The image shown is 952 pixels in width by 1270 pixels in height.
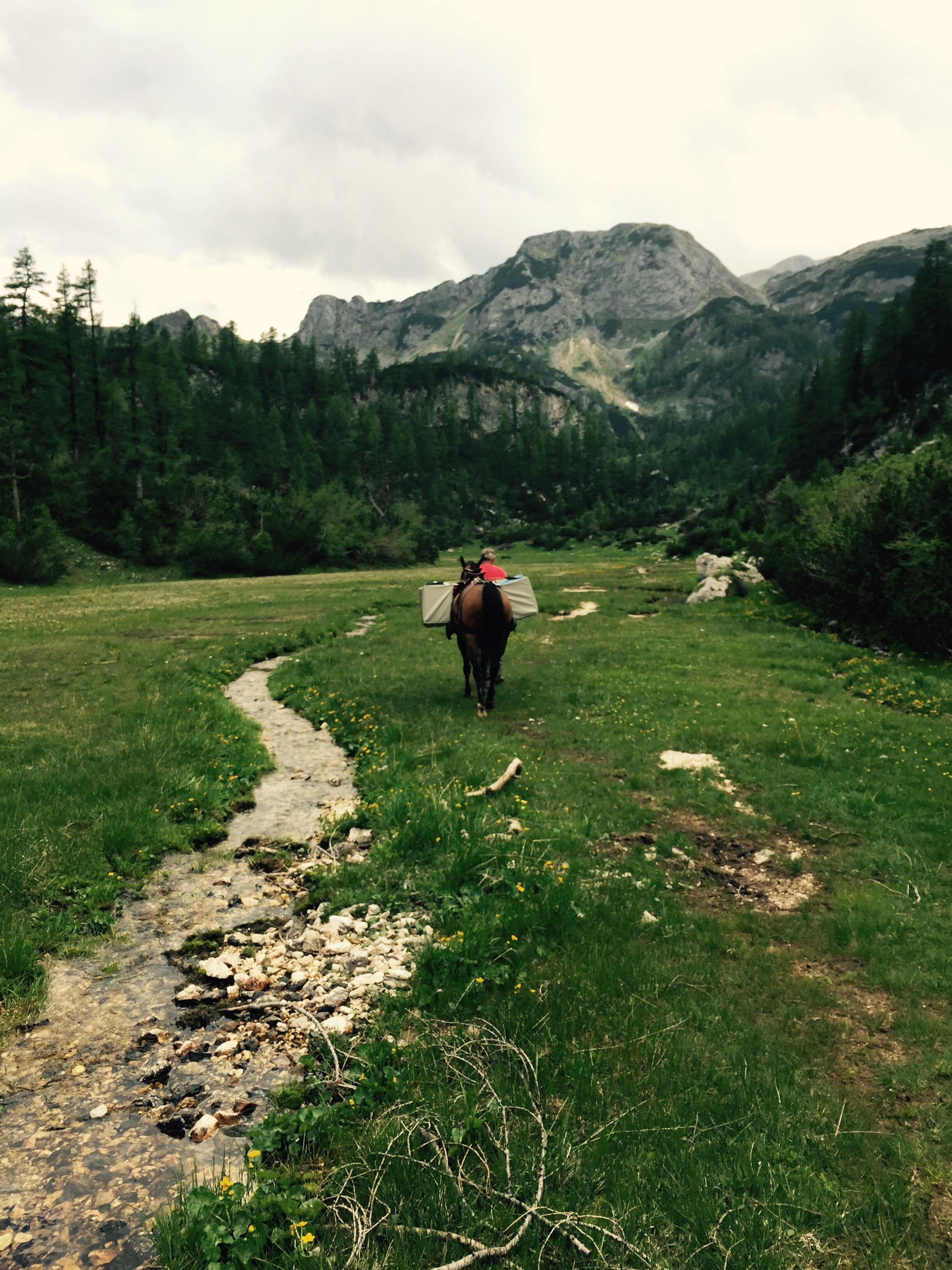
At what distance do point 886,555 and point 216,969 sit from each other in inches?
1167

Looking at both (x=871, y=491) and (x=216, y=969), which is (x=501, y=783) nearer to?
(x=216, y=969)

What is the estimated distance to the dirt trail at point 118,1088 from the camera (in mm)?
4402

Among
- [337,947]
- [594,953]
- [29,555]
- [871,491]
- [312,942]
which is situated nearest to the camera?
[594,953]

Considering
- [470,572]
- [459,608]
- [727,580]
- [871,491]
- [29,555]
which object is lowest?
[727,580]

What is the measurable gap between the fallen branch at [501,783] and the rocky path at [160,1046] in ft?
9.27

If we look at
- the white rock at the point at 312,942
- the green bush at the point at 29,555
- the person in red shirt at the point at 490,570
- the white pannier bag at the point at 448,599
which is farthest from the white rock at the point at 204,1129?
the green bush at the point at 29,555

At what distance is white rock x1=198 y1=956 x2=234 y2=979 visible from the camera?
23.7 ft

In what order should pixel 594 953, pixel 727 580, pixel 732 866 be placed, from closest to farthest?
pixel 594 953 < pixel 732 866 < pixel 727 580

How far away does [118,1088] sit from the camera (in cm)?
562

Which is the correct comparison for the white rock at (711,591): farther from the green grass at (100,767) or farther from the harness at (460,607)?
the harness at (460,607)

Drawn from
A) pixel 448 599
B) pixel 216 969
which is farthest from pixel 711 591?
pixel 216 969

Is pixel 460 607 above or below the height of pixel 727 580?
above

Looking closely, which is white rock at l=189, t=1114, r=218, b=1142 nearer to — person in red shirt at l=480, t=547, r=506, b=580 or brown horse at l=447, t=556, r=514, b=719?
brown horse at l=447, t=556, r=514, b=719

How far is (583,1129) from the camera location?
16.7 ft
